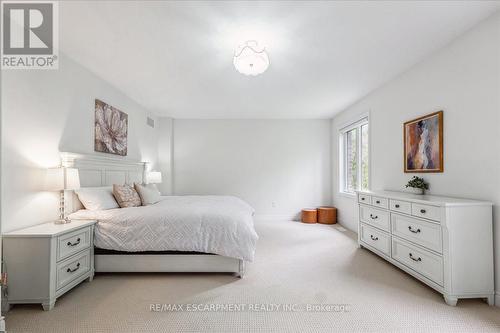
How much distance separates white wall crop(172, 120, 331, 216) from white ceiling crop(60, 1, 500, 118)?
6.68ft

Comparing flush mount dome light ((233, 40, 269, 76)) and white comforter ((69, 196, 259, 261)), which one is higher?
flush mount dome light ((233, 40, 269, 76))

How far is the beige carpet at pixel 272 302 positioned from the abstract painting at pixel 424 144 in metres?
1.31

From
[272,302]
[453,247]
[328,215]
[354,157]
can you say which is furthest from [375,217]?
[328,215]

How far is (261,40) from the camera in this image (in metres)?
2.67

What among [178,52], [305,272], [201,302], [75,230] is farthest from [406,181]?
[75,230]

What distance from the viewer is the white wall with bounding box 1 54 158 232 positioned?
2.33 m

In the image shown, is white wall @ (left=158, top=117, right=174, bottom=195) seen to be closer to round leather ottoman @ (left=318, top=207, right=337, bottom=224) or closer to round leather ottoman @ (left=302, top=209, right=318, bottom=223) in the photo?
round leather ottoman @ (left=302, top=209, right=318, bottom=223)

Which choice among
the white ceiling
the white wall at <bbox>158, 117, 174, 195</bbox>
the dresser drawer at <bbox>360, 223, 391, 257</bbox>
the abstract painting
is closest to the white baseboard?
the white wall at <bbox>158, 117, 174, 195</bbox>

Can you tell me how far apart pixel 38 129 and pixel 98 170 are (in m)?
1.08

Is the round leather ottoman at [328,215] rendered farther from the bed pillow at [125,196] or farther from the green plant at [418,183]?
the bed pillow at [125,196]

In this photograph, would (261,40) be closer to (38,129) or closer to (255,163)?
(38,129)

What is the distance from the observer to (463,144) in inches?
101

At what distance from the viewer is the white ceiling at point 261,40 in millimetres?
2168

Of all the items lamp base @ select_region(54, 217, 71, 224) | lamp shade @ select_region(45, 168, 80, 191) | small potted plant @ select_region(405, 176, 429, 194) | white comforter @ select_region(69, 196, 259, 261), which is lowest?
white comforter @ select_region(69, 196, 259, 261)
